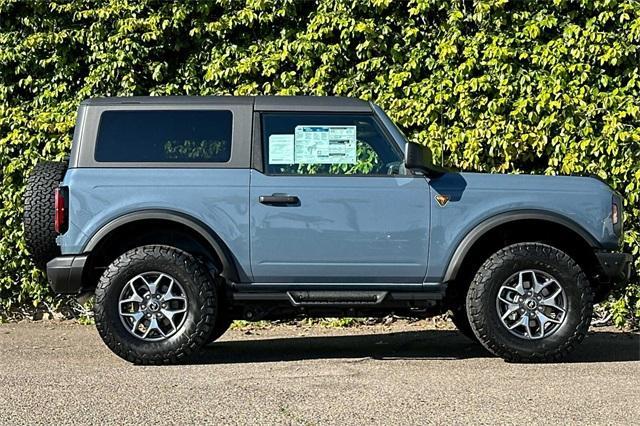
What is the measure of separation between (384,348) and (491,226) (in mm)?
1647

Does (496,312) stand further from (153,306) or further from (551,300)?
(153,306)

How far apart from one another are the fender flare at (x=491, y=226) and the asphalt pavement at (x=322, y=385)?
0.70m

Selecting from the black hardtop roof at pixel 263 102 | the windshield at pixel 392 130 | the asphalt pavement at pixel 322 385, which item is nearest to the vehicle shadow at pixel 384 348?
the asphalt pavement at pixel 322 385

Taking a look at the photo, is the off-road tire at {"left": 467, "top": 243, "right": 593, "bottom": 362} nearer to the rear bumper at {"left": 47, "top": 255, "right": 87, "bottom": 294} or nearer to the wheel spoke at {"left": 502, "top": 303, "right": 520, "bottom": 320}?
the wheel spoke at {"left": 502, "top": 303, "right": 520, "bottom": 320}

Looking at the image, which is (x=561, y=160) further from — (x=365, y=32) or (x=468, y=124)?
(x=365, y=32)

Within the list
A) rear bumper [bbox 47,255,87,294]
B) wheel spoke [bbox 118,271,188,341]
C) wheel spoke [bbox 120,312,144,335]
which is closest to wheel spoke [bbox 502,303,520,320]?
wheel spoke [bbox 118,271,188,341]

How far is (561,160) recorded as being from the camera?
8961 millimetres

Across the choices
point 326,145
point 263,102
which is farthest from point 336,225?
point 263,102

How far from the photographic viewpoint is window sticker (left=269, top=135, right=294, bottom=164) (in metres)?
7.02

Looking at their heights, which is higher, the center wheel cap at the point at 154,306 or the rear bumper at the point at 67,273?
the rear bumper at the point at 67,273

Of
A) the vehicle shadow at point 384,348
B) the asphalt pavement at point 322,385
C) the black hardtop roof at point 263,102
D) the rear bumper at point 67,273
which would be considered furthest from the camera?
the vehicle shadow at point 384,348

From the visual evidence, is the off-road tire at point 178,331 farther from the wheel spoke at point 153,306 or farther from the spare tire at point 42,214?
the spare tire at point 42,214

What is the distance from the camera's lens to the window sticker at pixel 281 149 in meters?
7.02

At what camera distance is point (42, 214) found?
6.99m
